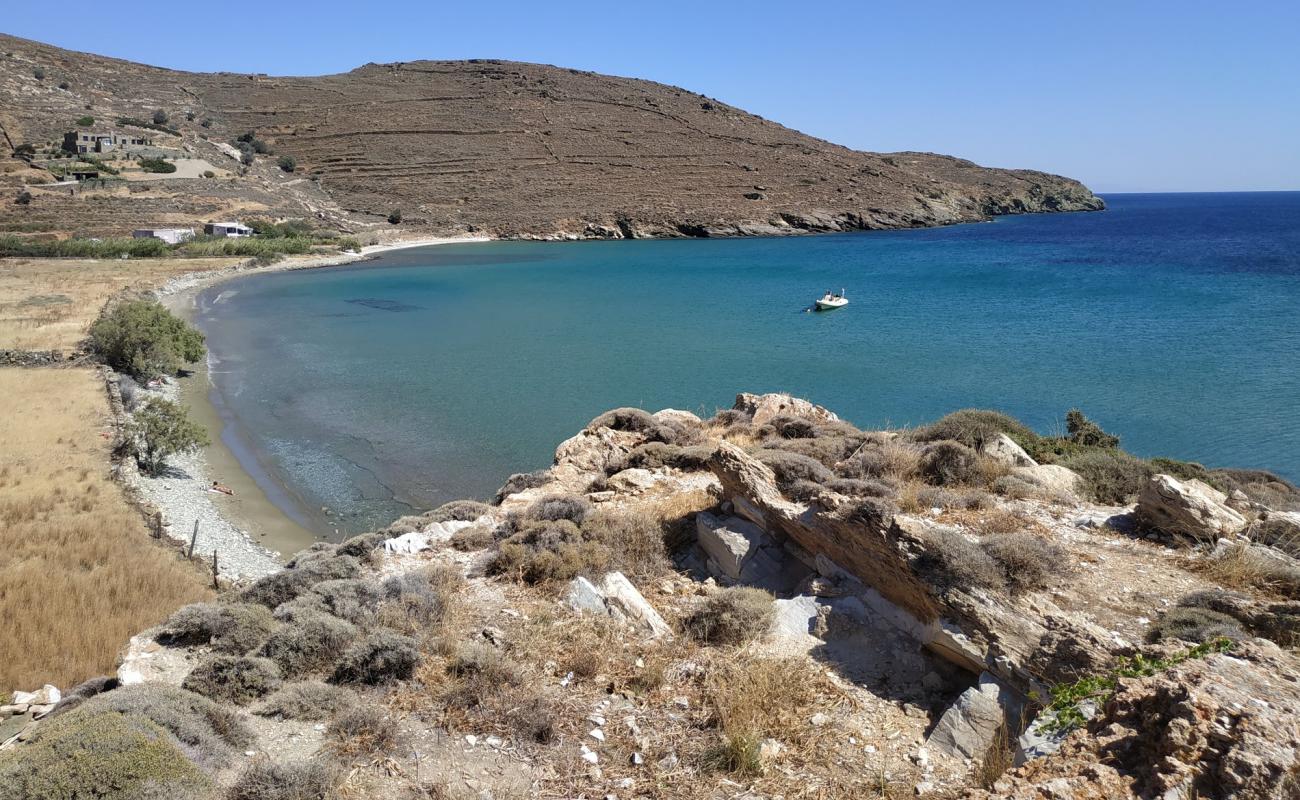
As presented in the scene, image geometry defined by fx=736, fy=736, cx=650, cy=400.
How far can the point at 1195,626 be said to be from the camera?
583cm

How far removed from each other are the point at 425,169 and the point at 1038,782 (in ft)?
350

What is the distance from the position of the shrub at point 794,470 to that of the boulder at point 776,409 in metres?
5.32

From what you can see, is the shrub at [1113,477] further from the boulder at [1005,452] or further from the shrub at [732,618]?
the shrub at [732,618]

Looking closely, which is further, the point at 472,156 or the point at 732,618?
the point at 472,156

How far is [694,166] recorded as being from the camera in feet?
363

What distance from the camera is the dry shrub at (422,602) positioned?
7379mm

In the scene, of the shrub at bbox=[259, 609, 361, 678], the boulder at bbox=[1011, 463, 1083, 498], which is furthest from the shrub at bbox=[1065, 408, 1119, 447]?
the shrub at bbox=[259, 609, 361, 678]

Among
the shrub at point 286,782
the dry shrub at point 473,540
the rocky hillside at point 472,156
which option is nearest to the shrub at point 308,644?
the shrub at point 286,782

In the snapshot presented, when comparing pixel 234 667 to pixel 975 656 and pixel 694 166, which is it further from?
pixel 694 166

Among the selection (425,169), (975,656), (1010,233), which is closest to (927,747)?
(975,656)

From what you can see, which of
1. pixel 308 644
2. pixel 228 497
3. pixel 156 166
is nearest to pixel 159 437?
pixel 228 497

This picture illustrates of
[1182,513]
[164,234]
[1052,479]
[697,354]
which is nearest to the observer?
[1182,513]

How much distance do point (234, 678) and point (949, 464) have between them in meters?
9.17

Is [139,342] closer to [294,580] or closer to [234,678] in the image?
[294,580]
